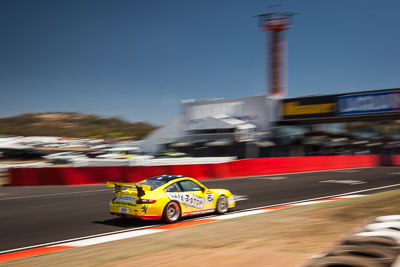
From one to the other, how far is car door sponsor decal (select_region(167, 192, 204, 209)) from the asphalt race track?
770 millimetres

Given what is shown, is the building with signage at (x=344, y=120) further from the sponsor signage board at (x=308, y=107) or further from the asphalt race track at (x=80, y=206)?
the asphalt race track at (x=80, y=206)

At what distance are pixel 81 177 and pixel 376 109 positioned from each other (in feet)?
85.6

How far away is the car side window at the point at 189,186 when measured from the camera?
10.6 metres

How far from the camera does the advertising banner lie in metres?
35.5

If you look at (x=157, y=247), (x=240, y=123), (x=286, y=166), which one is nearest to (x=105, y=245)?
(x=157, y=247)

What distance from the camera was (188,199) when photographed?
1060 cm

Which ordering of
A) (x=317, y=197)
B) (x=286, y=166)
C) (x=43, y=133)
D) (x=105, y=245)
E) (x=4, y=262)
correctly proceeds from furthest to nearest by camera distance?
(x=43, y=133)
(x=286, y=166)
(x=317, y=197)
(x=105, y=245)
(x=4, y=262)

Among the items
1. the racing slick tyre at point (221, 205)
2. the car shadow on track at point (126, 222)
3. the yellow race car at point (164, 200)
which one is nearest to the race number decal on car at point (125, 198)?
the yellow race car at point (164, 200)

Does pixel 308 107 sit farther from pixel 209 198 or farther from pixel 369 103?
pixel 209 198

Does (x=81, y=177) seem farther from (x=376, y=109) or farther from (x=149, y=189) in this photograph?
(x=376, y=109)

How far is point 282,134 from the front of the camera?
149ft

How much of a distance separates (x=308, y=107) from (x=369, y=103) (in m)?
5.87

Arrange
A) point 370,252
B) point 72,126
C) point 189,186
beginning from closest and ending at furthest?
point 370,252 < point 189,186 < point 72,126

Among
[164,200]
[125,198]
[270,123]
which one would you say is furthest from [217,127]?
[125,198]
